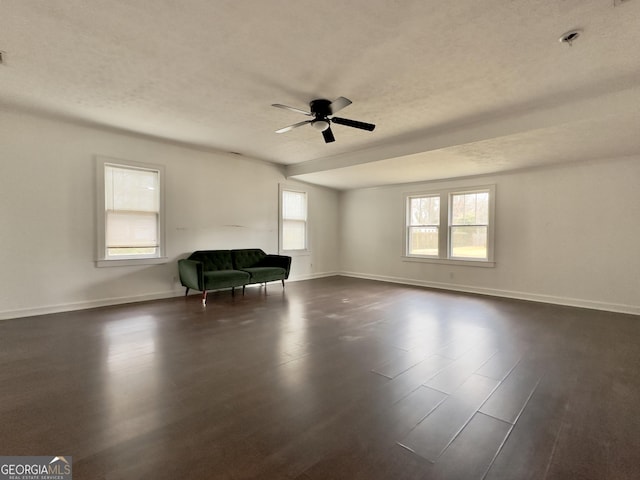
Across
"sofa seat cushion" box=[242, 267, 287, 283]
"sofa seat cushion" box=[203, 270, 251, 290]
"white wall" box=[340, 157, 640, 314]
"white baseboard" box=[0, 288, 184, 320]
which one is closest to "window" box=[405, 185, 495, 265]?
"white wall" box=[340, 157, 640, 314]

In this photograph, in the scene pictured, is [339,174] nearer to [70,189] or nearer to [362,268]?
[362,268]

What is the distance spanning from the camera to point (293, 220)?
750cm

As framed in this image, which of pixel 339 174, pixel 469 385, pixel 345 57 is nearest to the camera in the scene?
pixel 469 385

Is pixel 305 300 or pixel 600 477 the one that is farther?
pixel 305 300

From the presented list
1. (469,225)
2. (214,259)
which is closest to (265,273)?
(214,259)

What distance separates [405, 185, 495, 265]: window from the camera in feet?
20.1

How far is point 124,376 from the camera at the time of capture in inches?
95.7

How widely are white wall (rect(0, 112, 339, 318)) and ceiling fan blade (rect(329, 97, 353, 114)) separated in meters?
3.45

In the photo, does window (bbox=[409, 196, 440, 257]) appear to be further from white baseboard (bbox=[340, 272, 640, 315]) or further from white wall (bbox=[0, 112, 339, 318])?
white wall (bbox=[0, 112, 339, 318])

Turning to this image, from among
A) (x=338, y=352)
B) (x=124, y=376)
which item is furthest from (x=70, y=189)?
(x=338, y=352)

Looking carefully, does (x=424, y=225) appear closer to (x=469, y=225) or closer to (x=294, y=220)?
(x=469, y=225)

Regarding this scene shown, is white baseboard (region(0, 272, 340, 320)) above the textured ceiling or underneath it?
underneath

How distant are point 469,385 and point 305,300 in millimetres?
3299

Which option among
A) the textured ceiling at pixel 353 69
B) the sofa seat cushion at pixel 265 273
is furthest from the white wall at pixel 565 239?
the sofa seat cushion at pixel 265 273
